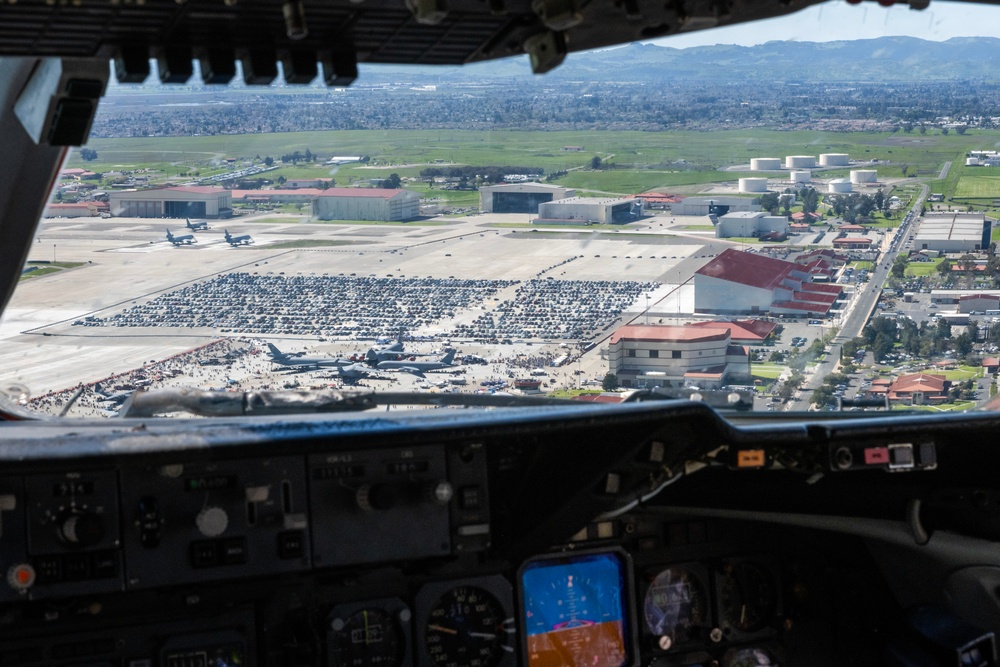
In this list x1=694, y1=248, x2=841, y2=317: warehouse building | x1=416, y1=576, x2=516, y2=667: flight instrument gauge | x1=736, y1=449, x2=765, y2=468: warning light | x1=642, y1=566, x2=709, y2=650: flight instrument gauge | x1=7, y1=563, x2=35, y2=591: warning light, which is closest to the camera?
x1=7, y1=563, x2=35, y2=591: warning light

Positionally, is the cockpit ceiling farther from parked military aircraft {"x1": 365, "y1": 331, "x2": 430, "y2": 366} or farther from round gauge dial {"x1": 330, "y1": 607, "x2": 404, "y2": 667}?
round gauge dial {"x1": 330, "y1": 607, "x2": 404, "y2": 667}

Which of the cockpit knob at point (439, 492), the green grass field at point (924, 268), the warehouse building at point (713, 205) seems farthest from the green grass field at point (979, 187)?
the cockpit knob at point (439, 492)

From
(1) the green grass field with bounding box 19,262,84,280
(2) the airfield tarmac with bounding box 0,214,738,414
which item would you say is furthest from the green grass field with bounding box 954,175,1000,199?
(1) the green grass field with bounding box 19,262,84,280

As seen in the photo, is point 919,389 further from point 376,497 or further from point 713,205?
point 376,497

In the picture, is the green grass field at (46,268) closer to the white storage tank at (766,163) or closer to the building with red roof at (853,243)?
the white storage tank at (766,163)

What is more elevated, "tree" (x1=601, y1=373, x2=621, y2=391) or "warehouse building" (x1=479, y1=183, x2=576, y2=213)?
"warehouse building" (x1=479, y1=183, x2=576, y2=213)

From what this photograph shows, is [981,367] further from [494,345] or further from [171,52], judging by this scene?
[171,52]
